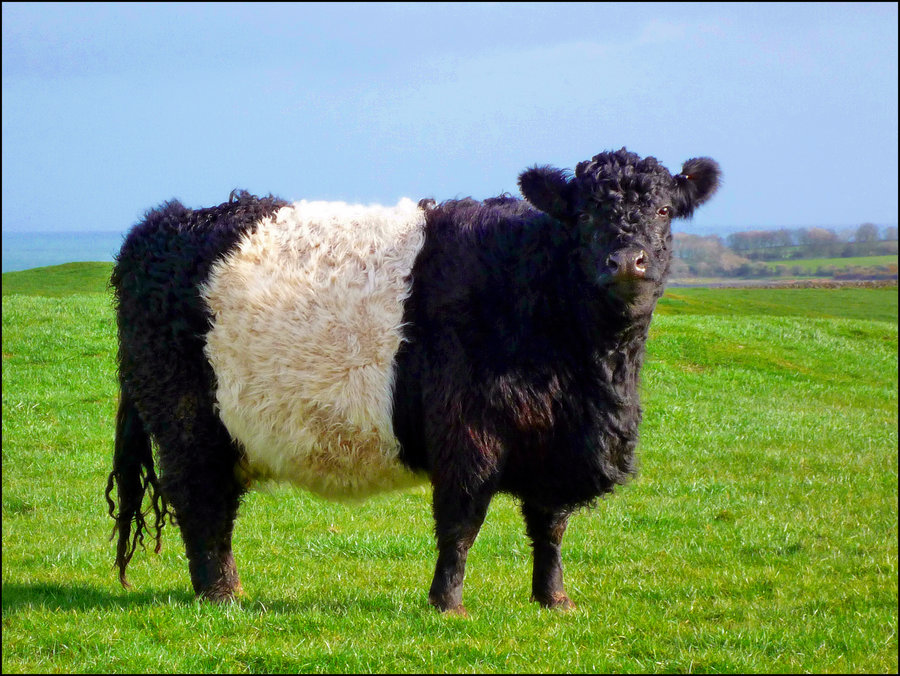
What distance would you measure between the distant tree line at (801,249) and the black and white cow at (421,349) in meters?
45.5

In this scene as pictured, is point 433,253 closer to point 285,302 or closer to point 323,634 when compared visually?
point 285,302

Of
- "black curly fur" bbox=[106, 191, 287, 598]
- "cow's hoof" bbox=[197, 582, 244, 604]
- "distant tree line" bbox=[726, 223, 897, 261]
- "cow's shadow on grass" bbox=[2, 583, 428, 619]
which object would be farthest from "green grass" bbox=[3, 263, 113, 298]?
"distant tree line" bbox=[726, 223, 897, 261]

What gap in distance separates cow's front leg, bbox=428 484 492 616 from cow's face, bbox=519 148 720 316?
1589 millimetres

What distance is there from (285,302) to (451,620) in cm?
236

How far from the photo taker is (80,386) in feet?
49.2

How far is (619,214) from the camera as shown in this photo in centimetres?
588

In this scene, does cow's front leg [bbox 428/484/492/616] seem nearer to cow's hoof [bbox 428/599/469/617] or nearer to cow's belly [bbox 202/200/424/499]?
cow's hoof [bbox 428/599/469/617]

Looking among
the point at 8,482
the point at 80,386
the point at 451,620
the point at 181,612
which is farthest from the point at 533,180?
the point at 80,386

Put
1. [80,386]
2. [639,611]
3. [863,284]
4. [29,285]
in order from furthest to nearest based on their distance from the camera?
[863,284] < [29,285] < [80,386] < [639,611]

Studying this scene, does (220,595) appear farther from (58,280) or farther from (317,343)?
(58,280)

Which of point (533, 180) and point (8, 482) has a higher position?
point (533, 180)

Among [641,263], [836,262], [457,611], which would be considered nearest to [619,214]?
[641,263]

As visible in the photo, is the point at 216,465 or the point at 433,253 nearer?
the point at 433,253

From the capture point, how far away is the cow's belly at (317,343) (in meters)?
6.21
